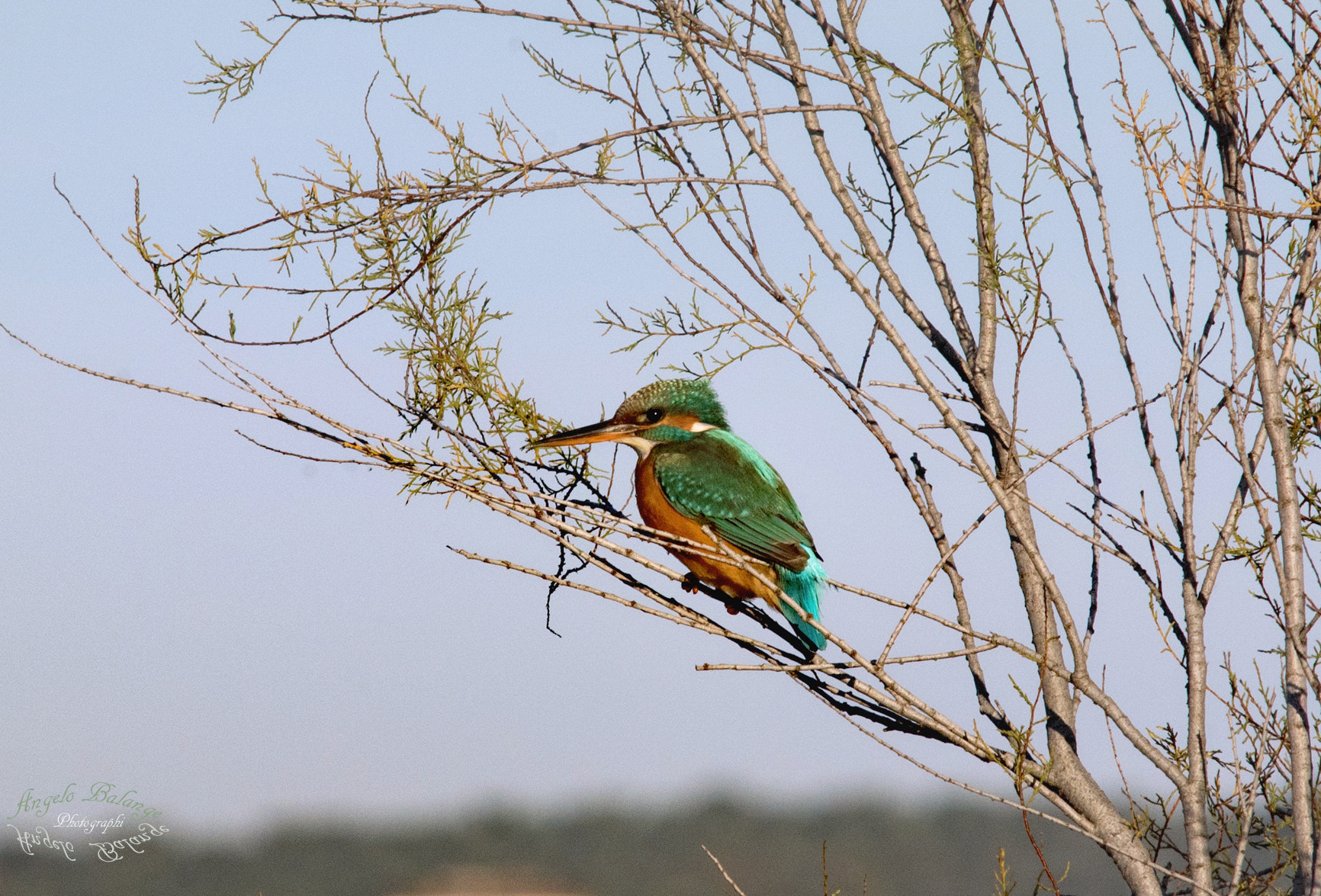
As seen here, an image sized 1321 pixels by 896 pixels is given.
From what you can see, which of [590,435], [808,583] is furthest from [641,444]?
[808,583]

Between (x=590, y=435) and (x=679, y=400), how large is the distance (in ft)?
1.72

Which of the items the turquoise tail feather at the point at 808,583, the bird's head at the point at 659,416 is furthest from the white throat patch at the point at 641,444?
the turquoise tail feather at the point at 808,583

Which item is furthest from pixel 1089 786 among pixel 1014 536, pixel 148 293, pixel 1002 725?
pixel 148 293

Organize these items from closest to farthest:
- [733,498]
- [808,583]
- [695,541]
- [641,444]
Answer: [695,541] → [808,583] → [733,498] → [641,444]

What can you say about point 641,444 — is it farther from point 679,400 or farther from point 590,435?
point 590,435

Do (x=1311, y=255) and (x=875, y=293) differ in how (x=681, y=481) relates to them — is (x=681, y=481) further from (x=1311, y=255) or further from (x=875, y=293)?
(x=1311, y=255)

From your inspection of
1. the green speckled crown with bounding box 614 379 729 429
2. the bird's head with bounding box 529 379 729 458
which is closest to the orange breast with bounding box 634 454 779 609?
the bird's head with bounding box 529 379 729 458

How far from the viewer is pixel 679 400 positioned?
13.9ft

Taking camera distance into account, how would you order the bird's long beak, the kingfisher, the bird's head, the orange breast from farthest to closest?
the bird's head
the kingfisher
the orange breast
the bird's long beak

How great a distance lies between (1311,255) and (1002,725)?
4.74ft

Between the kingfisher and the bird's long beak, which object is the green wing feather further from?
the bird's long beak

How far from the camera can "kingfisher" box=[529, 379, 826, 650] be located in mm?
3670

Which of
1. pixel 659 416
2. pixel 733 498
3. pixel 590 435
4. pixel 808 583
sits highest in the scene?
pixel 659 416

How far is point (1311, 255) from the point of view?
2773 mm
